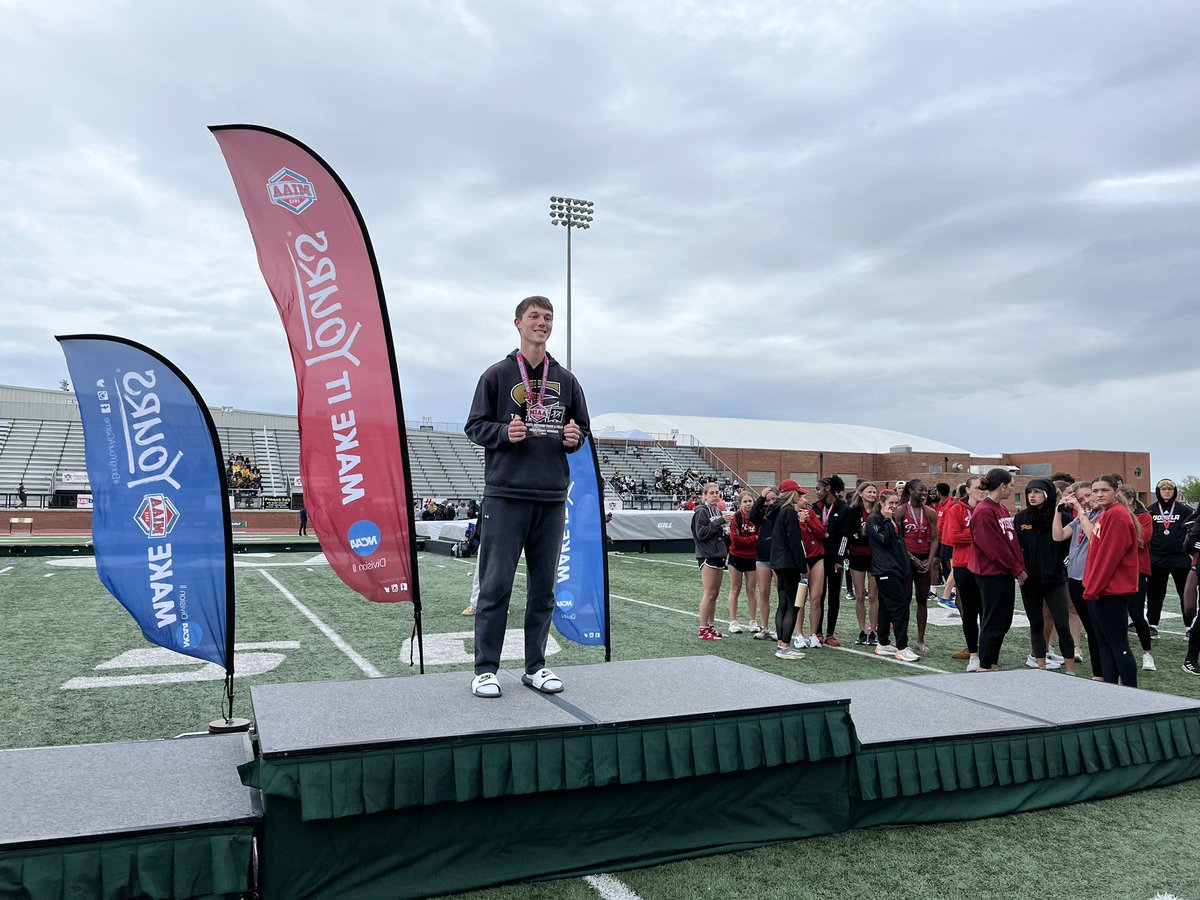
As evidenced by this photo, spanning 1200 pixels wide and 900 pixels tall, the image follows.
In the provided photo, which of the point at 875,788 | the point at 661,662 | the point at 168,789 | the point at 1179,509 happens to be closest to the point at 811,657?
the point at 661,662

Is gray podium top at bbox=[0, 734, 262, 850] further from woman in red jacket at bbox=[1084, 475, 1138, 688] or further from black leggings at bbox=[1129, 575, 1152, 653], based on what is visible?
black leggings at bbox=[1129, 575, 1152, 653]

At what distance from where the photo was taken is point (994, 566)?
644 centimetres

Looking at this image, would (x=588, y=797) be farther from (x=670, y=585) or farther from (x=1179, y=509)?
(x=670, y=585)

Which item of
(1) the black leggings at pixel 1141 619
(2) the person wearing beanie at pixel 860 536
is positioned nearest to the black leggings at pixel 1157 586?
(1) the black leggings at pixel 1141 619

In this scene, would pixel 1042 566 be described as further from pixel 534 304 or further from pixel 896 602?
pixel 534 304

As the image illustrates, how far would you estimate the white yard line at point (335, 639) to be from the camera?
277 inches

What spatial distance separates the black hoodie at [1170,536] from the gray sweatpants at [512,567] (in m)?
8.03

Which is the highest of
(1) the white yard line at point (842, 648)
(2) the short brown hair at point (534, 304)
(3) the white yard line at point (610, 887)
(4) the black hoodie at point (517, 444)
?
(2) the short brown hair at point (534, 304)

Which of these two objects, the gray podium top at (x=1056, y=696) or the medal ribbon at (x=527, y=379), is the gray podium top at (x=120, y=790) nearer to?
the medal ribbon at (x=527, y=379)

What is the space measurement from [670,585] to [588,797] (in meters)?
11.1

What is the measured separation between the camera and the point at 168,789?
9.77 feet

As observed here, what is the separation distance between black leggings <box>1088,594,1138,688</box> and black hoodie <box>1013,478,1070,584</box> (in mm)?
1263

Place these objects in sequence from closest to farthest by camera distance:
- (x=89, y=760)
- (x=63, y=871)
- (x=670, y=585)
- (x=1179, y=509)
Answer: (x=63, y=871)
(x=89, y=760)
(x=1179, y=509)
(x=670, y=585)

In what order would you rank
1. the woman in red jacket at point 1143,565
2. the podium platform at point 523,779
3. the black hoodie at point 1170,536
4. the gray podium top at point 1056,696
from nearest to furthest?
the podium platform at point 523,779 → the gray podium top at point 1056,696 → the woman in red jacket at point 1143,565 → the black hoodie at point 1170,536
